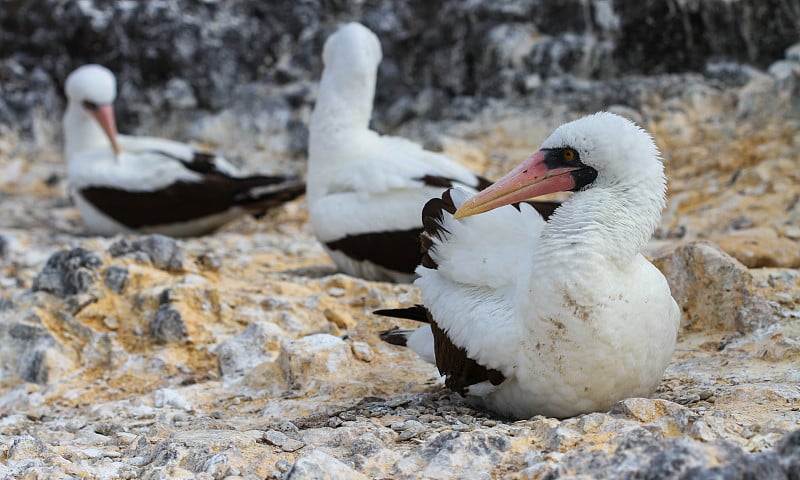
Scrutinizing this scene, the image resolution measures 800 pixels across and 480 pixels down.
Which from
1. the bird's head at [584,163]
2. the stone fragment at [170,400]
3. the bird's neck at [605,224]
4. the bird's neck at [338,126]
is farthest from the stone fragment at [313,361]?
the bird's neck at [338,126]

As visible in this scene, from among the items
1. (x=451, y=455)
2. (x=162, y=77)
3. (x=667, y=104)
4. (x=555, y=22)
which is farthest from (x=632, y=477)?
(x=162, y=77)

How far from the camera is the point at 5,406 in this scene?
5.23m

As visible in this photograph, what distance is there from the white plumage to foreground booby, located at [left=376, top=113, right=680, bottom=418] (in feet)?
7.59

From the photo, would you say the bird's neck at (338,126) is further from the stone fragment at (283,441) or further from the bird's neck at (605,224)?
the stone fragment at (283,441)

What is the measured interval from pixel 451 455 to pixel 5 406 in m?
2.92

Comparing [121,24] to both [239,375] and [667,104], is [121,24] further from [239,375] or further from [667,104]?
[239,375]

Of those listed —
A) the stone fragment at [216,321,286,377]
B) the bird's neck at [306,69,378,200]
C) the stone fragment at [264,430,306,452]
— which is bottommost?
the stone fragment at [216,321,286,377]

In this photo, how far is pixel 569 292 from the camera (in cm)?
370

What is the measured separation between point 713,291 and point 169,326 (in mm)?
2926

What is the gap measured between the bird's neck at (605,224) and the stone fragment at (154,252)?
336cm

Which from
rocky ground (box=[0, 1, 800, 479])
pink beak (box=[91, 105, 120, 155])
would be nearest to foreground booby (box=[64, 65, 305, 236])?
pink beak (box=[91, 105, 120, 155])

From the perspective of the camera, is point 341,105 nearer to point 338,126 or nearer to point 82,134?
point 338,126

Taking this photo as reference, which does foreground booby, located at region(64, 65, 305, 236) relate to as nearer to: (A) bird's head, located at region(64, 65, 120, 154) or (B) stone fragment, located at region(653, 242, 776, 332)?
(A) bird's head, located at region(64, 65, 120, 154)

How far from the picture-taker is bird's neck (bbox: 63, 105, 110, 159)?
10.0 metres
